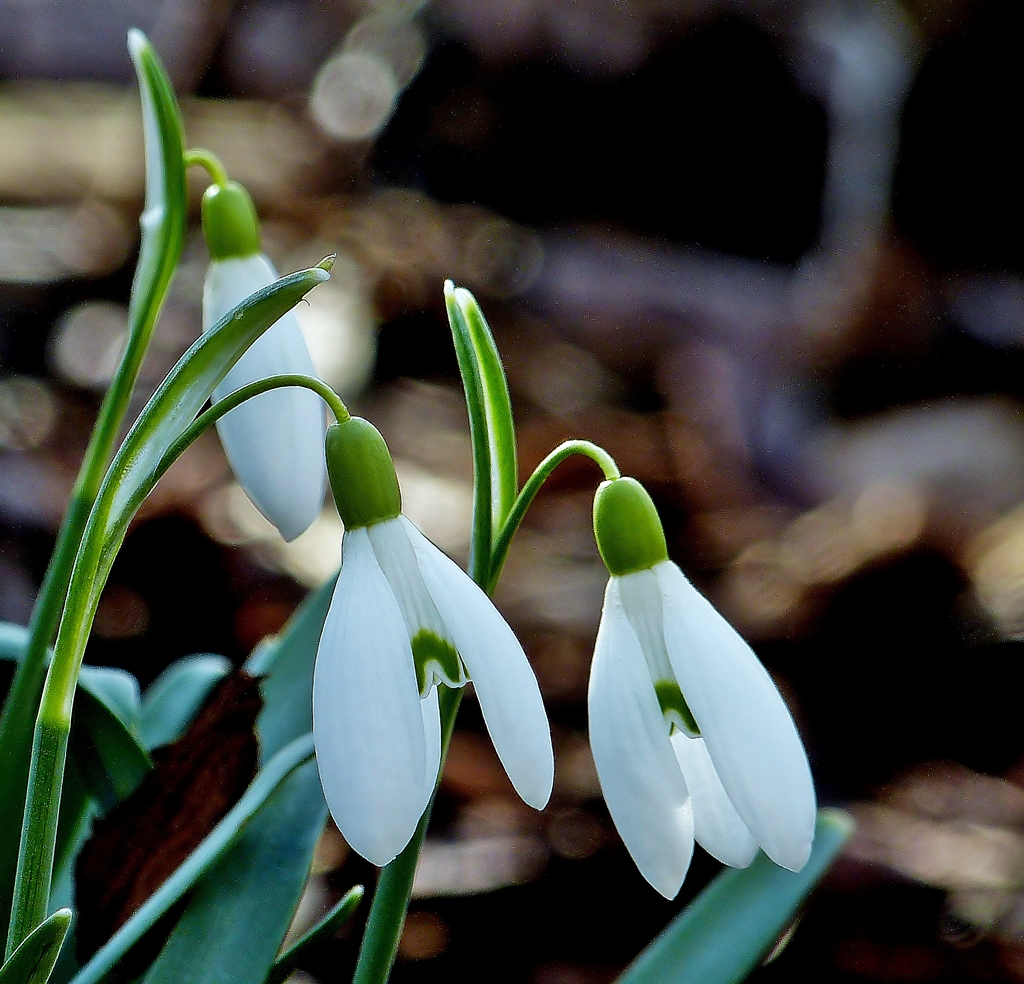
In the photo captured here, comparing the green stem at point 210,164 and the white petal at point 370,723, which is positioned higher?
the green stem at point 210,164

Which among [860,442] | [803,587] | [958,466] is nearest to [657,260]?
[860,442]

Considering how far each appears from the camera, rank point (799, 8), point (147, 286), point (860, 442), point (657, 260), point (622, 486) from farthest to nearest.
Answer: point (799, 8) < point (657, 260) < point (860, 442) < point (147, 286) < point (622, 486)

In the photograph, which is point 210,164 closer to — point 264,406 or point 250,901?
point 264,406

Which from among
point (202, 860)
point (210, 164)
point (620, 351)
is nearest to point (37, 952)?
point (202, 860)

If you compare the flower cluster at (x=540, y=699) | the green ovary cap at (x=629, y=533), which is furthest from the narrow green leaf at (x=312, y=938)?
the green ovary cap at (x=629, y=533)

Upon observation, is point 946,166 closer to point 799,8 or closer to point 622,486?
point 799,8

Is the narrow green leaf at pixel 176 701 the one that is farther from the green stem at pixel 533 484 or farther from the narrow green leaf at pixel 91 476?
the green stem at pixel 533 484
